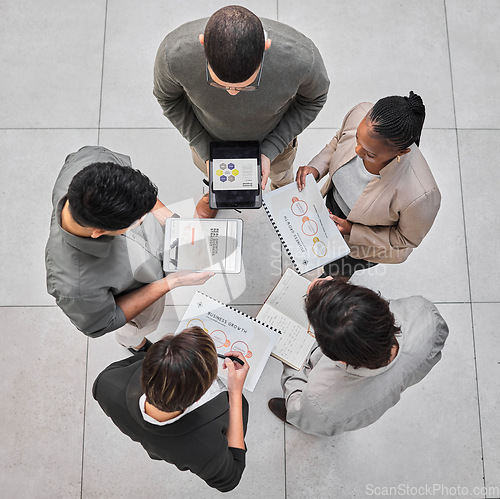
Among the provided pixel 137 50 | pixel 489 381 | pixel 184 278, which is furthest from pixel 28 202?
pixel 489 381

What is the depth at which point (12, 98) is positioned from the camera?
2.92 m

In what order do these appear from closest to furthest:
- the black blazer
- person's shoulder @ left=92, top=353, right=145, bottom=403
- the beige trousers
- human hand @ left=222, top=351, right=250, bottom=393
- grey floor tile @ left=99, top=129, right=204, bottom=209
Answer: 1. the black blazer
2. person's shoulder @ left=92, top=353, right=145, bottom=403
3. human hand @ left=222, top=351, right=250, bottom=393
4. the beige trousers
5. grey floor tile @ left=99, top=129, right=204, bottom=209

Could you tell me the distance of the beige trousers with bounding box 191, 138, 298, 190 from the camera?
7.76 ft

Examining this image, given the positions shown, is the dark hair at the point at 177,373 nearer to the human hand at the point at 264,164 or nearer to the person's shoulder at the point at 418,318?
the person's shoulder at the point at 418,318

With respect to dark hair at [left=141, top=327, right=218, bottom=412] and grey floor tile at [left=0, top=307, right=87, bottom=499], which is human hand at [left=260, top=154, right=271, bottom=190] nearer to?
dark hair at [left=141, top=327, right=218, bottom=412]

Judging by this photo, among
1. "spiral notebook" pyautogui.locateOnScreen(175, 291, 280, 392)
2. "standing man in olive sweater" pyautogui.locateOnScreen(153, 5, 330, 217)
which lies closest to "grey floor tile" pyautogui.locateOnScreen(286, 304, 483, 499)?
"spiral notebook" pyautogui.locateOnScreen(175, 291, 280, 392)

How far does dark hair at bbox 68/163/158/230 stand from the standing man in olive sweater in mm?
455

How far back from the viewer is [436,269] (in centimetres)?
279

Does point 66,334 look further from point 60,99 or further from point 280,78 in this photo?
point 280,78

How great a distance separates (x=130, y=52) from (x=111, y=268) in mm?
1862

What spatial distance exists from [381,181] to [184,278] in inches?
35.6

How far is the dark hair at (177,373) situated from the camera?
4.82ft

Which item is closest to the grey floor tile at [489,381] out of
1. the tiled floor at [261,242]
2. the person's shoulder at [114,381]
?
the tiled floor at [261,242]

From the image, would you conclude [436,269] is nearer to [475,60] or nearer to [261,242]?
[261,242]
